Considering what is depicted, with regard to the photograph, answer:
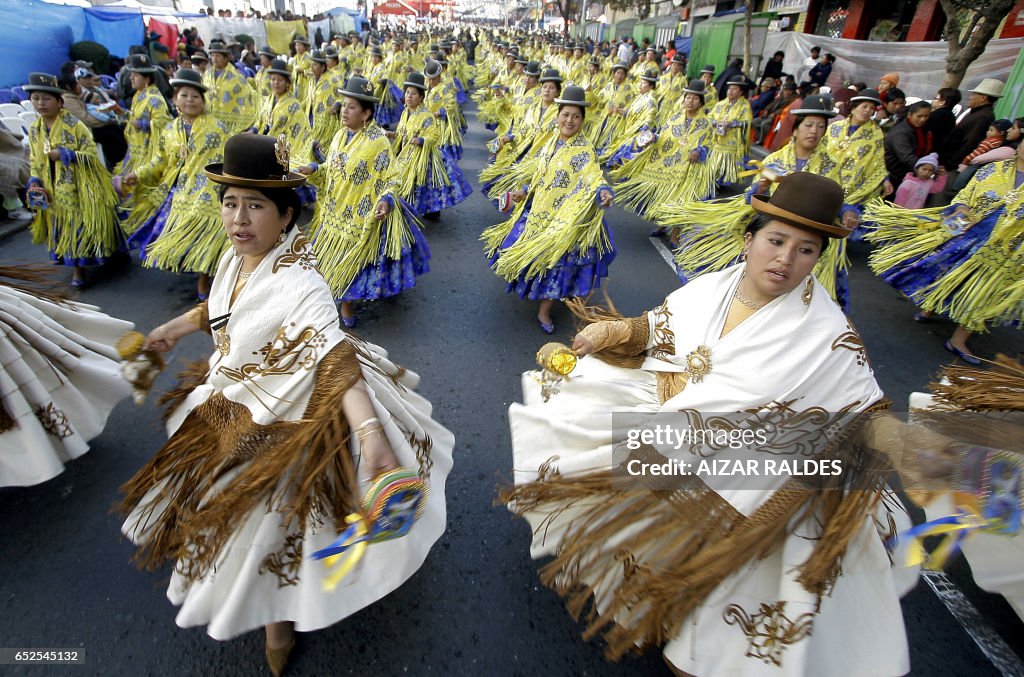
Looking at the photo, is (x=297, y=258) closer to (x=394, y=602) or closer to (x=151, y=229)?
(x=394, y=602)

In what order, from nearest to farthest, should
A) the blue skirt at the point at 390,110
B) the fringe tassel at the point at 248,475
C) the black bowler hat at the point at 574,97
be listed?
the fringe tassel at the point at 248,475, the black bowler hat at the point at 574,97, the blue skirt at the point at 390,110

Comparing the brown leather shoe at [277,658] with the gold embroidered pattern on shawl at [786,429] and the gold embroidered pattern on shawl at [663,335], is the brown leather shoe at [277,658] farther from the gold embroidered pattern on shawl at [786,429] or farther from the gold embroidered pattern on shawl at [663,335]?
the gold embroidered pattern on shawl at [663,335]

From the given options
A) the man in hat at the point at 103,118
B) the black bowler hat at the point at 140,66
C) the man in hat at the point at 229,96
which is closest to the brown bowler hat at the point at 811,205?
the black bowler hat at the point at 140,66

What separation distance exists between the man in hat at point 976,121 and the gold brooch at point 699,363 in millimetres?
7562

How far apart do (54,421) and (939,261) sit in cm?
639

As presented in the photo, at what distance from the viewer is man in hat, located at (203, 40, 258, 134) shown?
6941mm

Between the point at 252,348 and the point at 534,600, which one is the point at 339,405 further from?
the point at 534,600

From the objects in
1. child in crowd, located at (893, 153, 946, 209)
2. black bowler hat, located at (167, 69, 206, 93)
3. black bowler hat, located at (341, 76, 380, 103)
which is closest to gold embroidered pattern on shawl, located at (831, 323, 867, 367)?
black bowler hat, located at (341, 76, 380, 103)

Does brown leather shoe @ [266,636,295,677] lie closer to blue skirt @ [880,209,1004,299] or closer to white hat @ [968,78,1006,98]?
blue skirt @ [880,209,1004,299]

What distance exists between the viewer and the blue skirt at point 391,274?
15.4 feet

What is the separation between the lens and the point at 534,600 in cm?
250

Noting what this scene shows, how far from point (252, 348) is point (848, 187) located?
6.33m

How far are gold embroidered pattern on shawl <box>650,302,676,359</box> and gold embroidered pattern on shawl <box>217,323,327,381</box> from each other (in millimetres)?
1315

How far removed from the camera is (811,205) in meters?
1.84
